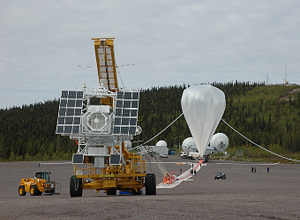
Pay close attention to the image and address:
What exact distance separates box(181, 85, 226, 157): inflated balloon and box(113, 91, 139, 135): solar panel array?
4826 cm

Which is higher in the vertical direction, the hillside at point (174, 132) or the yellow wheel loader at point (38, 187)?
the hillside at point (174, 132)

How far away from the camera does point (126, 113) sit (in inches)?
1036

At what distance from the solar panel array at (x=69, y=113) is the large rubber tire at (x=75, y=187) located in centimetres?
287

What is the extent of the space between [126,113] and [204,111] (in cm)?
4911

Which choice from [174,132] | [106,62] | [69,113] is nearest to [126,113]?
[69,113]

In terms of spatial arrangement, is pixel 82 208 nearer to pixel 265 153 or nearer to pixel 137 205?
pixel 137 205

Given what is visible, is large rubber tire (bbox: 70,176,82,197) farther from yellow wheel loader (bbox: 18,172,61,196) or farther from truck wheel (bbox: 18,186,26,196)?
truck wheel (bbox: 18,186,26,196)

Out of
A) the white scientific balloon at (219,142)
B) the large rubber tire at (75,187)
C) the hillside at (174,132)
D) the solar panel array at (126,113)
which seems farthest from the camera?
the hillside at (174,132)

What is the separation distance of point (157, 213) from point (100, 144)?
11450 mm

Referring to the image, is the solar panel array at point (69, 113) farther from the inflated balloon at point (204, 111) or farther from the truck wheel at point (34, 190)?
the inflated balloon at point (204, 111)

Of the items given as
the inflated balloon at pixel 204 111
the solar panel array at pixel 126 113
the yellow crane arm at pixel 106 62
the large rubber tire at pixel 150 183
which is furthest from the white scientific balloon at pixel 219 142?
the large rubber tire at pixel 150 183

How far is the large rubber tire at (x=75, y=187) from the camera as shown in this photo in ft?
83.9

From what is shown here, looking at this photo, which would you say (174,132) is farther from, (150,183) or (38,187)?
(150,183)

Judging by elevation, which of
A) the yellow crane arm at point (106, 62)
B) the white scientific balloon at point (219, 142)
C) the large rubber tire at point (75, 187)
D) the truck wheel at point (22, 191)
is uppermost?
the yellow crane arm at point (106, 62)
